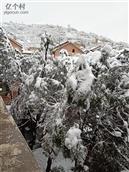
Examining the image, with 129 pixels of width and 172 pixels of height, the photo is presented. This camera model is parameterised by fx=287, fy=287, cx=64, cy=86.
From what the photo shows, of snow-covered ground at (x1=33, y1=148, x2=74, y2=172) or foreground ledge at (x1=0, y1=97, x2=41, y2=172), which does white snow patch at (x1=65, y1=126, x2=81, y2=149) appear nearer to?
snow-covered ground at (x1=33, y1=148, x2=74, y2=172)

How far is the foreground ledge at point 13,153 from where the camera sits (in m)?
2.80

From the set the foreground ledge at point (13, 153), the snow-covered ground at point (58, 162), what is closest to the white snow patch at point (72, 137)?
the snow-covered ground at point (58, 162)

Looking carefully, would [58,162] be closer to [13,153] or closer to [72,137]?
[72,137]

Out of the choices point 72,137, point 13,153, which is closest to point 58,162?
point 72,137

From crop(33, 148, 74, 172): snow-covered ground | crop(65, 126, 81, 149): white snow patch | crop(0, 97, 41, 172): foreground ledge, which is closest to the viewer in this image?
crop(0, 97, 41, 172): foreground ledge

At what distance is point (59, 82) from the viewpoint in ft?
41.3

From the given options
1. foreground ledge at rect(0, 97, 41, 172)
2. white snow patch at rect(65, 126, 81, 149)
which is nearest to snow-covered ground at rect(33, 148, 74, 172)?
white snow patch at rect(65, 126, 81, 149)

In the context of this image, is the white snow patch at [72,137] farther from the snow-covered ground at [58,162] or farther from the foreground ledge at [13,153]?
the foreground ledge at [13,153]

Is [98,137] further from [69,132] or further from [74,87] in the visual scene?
[74,87]

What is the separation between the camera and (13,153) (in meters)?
3.04

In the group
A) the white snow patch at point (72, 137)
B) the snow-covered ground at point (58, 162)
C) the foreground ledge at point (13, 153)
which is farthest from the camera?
the snow-covered ground at point (58, 162)

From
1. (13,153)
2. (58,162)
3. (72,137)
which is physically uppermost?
(13,153)

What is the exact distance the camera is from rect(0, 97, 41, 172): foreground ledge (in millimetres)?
2803

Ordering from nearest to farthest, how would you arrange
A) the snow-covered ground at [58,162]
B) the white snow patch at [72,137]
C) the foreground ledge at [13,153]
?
the foreground ledge at [13,153]
the white snow patch at [72,137]
the snow-covered ground at [58,162]
